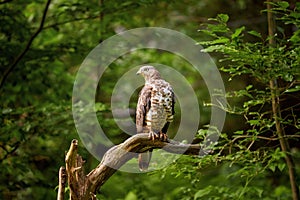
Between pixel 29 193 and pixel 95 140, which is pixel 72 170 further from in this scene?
pixel 29 193

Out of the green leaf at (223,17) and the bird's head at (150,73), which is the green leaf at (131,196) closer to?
the bird's head at (150,73)

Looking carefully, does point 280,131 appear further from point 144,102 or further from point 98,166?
point 98,166

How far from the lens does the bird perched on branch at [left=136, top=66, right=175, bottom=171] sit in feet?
6.74

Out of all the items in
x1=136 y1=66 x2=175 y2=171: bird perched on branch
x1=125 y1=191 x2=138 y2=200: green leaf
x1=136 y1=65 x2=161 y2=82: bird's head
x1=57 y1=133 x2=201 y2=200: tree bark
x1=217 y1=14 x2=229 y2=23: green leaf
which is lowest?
x1=125 y1=191 x2=138 y2=200: green leaf

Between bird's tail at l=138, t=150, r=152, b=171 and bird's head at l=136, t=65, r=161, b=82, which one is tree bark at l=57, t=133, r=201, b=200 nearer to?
bird's tail at l=138, t=150, r=152, b=171

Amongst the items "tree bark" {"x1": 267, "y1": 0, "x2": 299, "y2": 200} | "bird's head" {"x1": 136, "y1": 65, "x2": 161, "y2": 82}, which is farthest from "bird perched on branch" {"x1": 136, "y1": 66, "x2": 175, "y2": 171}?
"tree bark" {"x1": 267, "y1": 0, "x2": 299, "y2": 200}

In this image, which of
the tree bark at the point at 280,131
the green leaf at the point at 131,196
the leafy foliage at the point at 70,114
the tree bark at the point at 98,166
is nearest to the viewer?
the tree bark at the point at 98,166

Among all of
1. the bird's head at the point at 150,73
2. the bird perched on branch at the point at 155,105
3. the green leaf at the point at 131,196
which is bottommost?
the green leaf at the point at 131,196

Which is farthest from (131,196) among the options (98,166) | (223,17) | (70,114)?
(223,17)

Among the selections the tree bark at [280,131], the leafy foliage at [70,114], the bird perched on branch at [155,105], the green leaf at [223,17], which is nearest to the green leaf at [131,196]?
the leafy foliage at [70,114]

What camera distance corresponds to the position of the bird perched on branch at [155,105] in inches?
80.9

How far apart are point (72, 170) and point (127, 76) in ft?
5.36

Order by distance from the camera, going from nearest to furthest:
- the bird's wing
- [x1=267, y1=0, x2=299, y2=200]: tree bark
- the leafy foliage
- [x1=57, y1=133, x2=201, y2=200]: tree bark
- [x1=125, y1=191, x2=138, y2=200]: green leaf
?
[x1=57, y1=133, x2=201, y2=200]: tree bark < the bird's wing < [x1=267, y1=0, x2=299, y2=200]: tree bark < the leafy foliage < [x1=125, y1=191, x2=138, y2=200]: green leaf

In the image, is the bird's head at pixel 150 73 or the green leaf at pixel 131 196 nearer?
the bird's head at pixel 150 73
